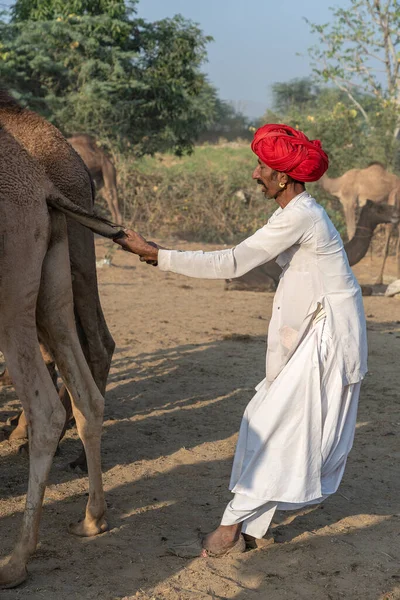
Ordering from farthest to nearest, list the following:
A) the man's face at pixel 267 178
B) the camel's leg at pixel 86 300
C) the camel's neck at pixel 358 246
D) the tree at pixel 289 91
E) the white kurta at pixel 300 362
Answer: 1. the tree at pixel 289 91
2. the camel's neck at pixel 358 246
3. the camel's leg at pixel 86 300
4. the man's face at pixel 267 178
5. the white kurta at pixel 300 362

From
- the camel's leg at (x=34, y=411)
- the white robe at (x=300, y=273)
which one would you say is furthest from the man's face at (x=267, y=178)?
the camel's leg at (x=34, y=411)

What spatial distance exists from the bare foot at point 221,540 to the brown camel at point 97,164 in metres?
11.0

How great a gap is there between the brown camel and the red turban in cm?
1048

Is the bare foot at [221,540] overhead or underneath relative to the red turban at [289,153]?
underneath

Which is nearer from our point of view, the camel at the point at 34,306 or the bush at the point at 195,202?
the camel at the point at 34,306

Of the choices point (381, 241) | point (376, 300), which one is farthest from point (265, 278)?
point (381, 241)

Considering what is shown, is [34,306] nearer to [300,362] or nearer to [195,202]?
[300,362]

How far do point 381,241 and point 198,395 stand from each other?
1307 centimetres

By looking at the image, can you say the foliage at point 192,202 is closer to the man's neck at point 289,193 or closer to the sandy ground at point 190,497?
the sandy ground at point 190,497

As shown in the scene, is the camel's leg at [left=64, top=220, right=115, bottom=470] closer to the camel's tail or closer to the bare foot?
the camel's tail

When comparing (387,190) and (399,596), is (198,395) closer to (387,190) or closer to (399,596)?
(399,596)

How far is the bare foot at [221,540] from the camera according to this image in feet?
12.7

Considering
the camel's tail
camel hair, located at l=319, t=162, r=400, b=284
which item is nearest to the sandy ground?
the camel's tail

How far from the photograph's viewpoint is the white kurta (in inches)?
152
